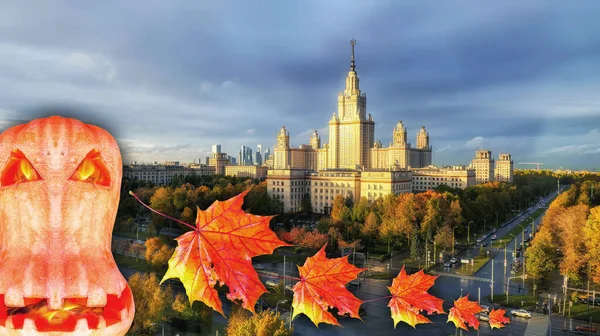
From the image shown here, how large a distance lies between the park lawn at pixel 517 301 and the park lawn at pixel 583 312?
2.41 meters

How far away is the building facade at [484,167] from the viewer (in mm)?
121500

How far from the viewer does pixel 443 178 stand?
10038 centimetres

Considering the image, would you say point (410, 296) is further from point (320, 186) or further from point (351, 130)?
point (351, 130)

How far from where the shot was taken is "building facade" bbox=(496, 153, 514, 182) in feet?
423

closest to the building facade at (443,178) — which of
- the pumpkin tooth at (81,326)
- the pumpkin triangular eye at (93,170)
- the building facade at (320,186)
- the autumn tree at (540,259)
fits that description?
the building facade at (320,186)

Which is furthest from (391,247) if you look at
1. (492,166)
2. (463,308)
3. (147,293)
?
(492,166)

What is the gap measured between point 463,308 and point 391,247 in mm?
41866

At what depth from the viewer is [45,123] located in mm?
4449

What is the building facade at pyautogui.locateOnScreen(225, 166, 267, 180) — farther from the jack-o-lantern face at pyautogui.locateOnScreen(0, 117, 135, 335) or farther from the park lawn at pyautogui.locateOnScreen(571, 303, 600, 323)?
the jack-o-lantern face at pyautogui.locateOnScreen(0, 117, 135, 335)

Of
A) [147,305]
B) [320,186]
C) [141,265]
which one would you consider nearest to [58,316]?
[147,305]

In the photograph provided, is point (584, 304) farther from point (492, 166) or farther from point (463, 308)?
point (492, 166)

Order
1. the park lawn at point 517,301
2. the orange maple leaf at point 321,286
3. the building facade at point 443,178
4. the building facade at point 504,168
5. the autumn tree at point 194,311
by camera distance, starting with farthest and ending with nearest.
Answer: the building facade at point 504,168 → the building facade at point 443,178 → the park lawn at point 517,301 → the autumn tree at point 194,311 → the orange maple leaf at point 321,286

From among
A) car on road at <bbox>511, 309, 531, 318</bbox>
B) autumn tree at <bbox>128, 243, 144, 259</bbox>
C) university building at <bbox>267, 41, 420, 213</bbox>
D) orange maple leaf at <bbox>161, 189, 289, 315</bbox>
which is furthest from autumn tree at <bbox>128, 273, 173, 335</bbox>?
university building at <bbox>267, 41, 420, 213</bbox>

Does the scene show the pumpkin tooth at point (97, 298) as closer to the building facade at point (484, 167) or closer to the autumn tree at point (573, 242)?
the autumn tree at point (573, 242)
